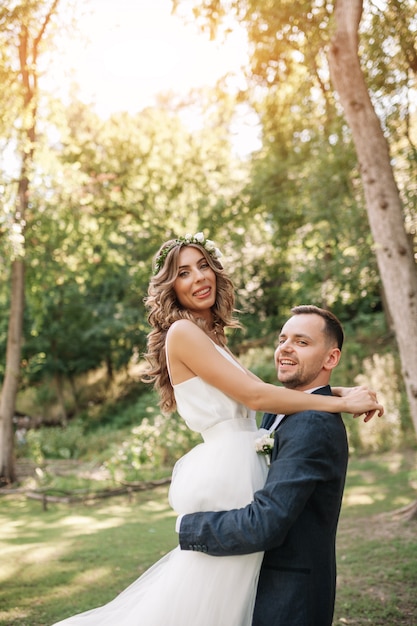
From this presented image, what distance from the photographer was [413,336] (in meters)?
6.86

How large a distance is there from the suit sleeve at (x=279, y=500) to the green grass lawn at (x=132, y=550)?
3022 mm

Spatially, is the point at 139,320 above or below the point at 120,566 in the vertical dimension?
above

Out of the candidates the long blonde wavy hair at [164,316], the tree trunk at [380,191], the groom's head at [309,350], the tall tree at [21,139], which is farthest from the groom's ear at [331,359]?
the tall tree at [21,139]

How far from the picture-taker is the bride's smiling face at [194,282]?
313 centimetres

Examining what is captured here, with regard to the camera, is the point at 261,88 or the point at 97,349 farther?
the point at 97,349

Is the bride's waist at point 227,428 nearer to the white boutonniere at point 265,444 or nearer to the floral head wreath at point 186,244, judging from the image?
the white boutonniere at point 265,444

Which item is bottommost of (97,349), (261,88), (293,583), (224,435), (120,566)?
(120,566)

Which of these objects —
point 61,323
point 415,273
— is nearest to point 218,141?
point 61,323

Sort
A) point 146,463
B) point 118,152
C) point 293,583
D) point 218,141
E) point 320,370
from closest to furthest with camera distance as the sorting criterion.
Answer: point 293,583 < point 320,370 < point 146,463 < point 118,152 < point 218,141

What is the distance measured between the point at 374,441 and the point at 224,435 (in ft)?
33.2

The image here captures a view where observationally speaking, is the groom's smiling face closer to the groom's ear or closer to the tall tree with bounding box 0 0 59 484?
the groom's ear

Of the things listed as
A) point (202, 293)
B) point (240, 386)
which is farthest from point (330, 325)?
point (202, 293)

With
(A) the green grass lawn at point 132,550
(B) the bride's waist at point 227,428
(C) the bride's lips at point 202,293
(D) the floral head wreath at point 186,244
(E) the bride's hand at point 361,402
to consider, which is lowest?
(A) the green grass lawn at point 132,550

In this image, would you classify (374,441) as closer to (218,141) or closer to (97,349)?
(218,141)
